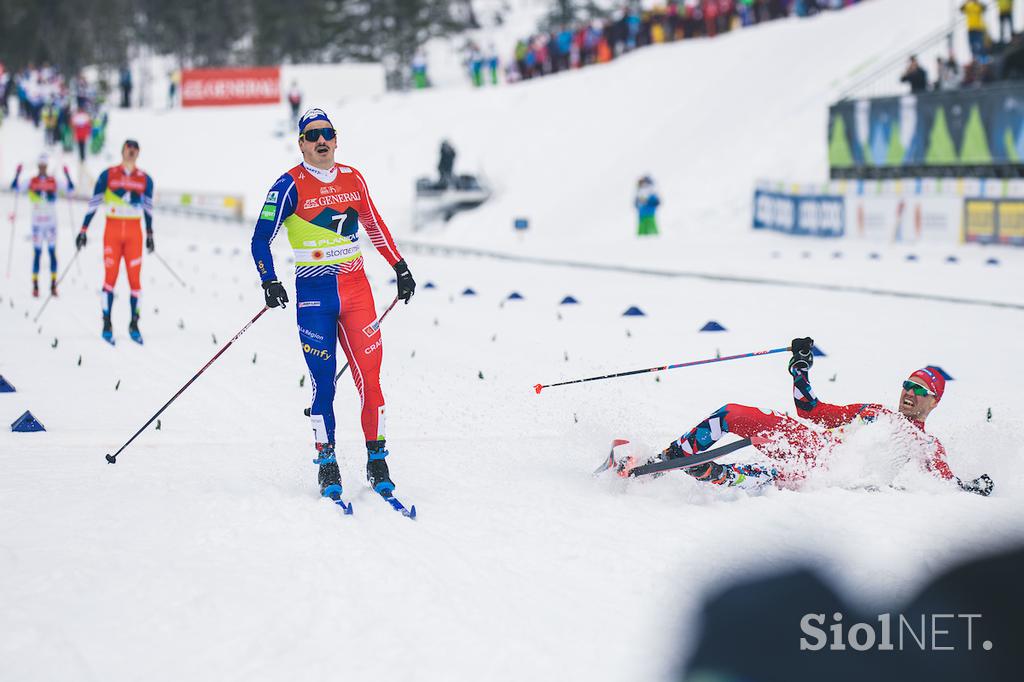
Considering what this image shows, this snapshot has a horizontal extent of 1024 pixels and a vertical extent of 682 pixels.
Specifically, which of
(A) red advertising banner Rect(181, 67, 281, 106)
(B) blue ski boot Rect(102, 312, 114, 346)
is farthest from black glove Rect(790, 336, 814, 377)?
(A) red advertising banner Rect(181, 67, 281, 106)

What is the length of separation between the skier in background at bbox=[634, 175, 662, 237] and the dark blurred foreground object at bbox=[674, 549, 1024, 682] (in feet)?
72.5

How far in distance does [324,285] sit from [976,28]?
2315cm

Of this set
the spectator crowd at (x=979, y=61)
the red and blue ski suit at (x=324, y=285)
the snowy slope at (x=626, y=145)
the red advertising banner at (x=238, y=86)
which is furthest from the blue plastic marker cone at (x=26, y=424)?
the red advertising banner at (x=238, y=86)

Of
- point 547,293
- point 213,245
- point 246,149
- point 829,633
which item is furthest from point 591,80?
point 829,633

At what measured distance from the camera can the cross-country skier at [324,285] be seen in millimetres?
6133

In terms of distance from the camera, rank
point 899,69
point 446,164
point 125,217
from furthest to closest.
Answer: point 446,164, point 899,69, point 125,217

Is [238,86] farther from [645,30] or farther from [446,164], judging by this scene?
[645,30]

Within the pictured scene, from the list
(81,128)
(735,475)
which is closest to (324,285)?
(735,475)

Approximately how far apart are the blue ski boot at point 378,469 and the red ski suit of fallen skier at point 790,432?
1.66 metres

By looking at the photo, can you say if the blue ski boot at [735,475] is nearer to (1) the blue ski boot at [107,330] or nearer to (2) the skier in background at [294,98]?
(1) the blue ski boot at [107,330]

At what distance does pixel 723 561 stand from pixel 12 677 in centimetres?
292

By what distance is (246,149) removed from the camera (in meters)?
44.2

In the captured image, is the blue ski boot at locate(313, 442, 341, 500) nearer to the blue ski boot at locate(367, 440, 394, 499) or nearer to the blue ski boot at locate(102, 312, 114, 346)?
the blue ski boot at locate(367, 440, 394, 499)

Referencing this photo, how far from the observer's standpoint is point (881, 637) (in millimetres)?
4078
